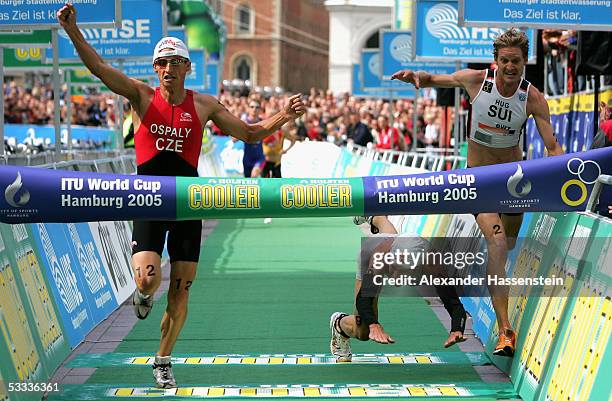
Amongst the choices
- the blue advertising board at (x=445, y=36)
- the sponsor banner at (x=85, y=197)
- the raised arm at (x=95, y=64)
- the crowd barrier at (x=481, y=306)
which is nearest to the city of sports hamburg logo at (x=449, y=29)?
the blue advertising board at (x=445, y=36)

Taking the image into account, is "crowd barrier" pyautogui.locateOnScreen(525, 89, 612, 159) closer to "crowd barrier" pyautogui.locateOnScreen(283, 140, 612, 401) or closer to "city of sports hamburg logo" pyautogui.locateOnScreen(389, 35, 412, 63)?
"city of sports hamburg logo" pyautogui.locateOnScreen(389, 35, 412, 63)

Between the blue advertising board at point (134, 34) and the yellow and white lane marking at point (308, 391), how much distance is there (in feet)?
32.6

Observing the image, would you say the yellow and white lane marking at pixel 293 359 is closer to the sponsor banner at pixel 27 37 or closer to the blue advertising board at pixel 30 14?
the blue advertising board at pixel 30 14

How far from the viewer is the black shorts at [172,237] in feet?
26.0

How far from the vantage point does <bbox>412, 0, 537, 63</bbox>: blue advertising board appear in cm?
1686

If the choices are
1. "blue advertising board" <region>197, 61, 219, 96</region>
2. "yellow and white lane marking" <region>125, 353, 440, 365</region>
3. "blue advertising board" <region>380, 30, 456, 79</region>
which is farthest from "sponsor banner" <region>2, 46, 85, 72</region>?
"yellow and white lane marking" <region>125, 353, 440, 365</region>

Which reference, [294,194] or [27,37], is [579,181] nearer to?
[294,194]

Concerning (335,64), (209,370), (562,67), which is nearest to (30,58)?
(562,67)

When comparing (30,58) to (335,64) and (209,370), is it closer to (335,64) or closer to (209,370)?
(209,370)

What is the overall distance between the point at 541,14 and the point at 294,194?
5.13 metres

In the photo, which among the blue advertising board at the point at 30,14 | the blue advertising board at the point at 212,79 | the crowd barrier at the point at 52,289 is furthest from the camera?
the blue advertising board at the point at 212,79

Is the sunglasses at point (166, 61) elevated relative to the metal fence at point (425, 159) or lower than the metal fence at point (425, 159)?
elevated

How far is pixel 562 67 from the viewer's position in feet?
66.7

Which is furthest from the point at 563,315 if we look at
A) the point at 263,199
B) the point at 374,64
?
the point at 374,64
